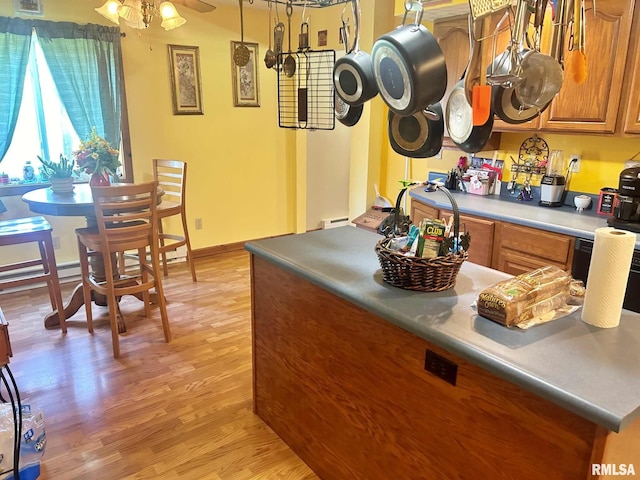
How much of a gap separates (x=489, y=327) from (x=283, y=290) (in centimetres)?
92

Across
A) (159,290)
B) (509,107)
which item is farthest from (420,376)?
(159,290)

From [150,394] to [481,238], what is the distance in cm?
218

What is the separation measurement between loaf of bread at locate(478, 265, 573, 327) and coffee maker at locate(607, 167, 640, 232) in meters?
1.46

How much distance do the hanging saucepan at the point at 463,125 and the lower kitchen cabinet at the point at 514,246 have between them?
1.01 metres

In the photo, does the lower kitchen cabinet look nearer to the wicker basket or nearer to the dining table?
the wicker basket

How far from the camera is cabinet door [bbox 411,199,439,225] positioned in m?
3.28

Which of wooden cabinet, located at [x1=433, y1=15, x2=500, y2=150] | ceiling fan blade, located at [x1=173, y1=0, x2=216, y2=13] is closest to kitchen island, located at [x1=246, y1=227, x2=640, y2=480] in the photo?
ceiling fan blade, located at [x1=173, y1=0, x2=216, y2=13]

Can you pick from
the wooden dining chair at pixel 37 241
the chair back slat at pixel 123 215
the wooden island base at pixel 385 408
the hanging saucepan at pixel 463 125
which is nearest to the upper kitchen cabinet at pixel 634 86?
the hanging saucepan at pixel 463 125

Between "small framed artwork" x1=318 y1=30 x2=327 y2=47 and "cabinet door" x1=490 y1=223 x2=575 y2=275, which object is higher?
"small framed artwork" x1=318 y1=30 x2=327 y2=47

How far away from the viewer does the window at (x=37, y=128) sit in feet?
12.0

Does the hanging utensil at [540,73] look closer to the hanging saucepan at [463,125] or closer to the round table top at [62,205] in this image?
the hanging saucepan at [463,125]

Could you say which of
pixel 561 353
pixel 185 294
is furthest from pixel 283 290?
pixel 185 294

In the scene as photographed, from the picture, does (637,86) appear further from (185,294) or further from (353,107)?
(185,294)

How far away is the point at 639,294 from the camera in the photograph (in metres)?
2.26
